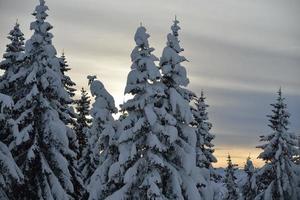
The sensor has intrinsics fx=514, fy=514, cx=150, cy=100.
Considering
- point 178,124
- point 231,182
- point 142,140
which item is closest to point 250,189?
point 178,124

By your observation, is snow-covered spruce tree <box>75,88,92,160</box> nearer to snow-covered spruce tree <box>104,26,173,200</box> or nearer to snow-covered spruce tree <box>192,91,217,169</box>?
snow-covered spruce tree <box>192,91,217,169</box>

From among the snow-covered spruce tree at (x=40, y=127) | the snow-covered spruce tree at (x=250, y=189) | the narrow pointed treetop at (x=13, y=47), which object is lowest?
the snow-covered spruce tree at (x=250, y=189)

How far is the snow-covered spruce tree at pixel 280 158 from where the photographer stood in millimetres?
34219

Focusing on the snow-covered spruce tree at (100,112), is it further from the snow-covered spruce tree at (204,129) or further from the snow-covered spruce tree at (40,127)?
the snow-covered spruce tree at (204,129)

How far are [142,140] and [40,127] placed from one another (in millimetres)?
6961

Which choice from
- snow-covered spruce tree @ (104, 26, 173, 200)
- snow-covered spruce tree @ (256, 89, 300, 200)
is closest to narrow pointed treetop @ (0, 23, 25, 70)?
snow-covered spruce tree @ (104, 26, 173, 200)

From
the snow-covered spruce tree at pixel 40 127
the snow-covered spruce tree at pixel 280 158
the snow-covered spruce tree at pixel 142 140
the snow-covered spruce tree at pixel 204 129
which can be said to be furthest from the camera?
the snow-covered spruce tree at pixel 204 129

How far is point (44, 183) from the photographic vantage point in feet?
88.6

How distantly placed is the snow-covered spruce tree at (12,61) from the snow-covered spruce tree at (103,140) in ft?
15.2

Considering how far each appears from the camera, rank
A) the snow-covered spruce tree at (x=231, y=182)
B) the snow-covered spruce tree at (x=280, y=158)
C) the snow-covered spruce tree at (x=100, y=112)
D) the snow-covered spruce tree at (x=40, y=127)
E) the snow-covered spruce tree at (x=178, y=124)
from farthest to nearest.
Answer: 1. the snow-covered spruce tree at (x=231, y=182)
2. the snow-covered spruce tree at (x=280, y=158)
3. the snow-covered spruce tree at (x=100, y=112)
4. the snow-covered spruce tree at (x=40, y=127)
5. the snow-covered spruce tree at (x=178, y=124)

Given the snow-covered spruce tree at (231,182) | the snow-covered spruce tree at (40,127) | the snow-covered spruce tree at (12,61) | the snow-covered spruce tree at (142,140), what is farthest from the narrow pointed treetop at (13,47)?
the snow-covered spruce tree at (231,182)

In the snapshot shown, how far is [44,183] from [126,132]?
671 cm

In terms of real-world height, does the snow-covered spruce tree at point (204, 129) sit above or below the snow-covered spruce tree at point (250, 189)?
above

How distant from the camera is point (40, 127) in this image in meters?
27.3
